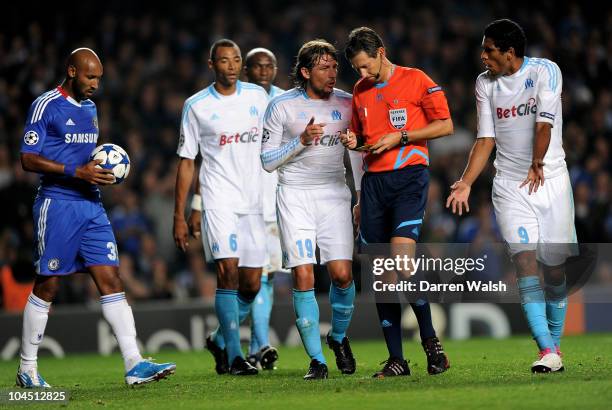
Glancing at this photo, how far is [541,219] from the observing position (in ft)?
26.3

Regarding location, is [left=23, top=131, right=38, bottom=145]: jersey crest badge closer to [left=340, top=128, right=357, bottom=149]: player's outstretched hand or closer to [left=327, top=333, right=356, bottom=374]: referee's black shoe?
[left=340, top=128, right=357, bottom=149]: player's outstretched hand

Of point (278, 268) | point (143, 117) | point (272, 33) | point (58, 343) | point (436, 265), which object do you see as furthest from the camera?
point (272, 33)

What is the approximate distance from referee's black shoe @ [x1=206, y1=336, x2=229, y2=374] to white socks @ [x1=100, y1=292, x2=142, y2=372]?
1413 millimetres

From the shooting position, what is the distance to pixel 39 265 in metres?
8.05

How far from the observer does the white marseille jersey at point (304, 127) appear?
853 cm

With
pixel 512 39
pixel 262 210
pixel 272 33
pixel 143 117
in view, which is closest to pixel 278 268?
pixel 262 210

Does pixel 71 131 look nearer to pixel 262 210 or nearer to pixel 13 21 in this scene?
pixel 262 210

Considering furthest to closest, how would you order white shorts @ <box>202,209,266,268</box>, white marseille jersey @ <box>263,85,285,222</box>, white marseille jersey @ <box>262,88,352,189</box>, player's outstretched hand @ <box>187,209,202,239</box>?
white marseille jersey @ <box>263,85,285,222</box>, player's outstretched hand @ <box>187,209,202,239</box>, white shorts @ <box>202,209,266,268</box>, white marseille jersey @ <box>262,88,352,189</box>

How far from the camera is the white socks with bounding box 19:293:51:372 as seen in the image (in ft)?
26.6

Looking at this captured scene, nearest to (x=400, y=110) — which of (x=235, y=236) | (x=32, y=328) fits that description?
(x=235, y=236)

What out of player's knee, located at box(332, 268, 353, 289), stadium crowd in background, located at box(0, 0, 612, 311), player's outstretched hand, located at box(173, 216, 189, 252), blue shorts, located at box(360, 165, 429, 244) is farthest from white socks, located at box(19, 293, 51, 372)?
stadium crowd in background, located at box(0, 0, 612, 311)

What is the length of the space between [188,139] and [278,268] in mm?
1670

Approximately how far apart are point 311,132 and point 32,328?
96.5 inches

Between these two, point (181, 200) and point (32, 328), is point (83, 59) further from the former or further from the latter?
point (32, 328)
